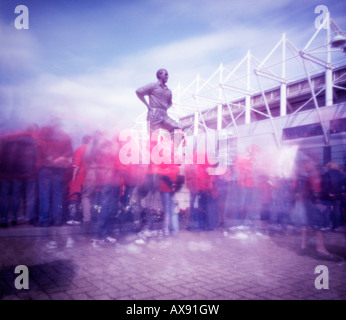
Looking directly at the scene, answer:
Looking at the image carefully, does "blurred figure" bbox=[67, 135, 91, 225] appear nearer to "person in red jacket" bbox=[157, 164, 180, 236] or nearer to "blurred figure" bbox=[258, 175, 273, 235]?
"person in red jacket" bbox=[157, 164, 180, 236]

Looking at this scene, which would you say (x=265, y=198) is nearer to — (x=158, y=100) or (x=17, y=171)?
(x=158, y=100)

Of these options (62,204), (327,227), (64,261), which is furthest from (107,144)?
(327,227)

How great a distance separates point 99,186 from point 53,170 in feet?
3.14

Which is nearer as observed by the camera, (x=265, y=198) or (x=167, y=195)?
(x=167, y=195)

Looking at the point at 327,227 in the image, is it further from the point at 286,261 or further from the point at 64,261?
the point at 64,261

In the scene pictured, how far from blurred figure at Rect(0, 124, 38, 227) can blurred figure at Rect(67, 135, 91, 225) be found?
2.34ft

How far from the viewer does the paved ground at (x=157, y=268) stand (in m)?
2.45

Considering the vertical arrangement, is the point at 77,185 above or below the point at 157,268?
above

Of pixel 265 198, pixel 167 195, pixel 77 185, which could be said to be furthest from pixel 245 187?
pixel 77 185

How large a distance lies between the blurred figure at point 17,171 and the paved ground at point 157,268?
20.8 inches

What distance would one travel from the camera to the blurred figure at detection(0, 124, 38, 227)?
13.6 ft

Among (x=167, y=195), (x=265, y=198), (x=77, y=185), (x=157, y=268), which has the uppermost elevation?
(x=77, y=185)

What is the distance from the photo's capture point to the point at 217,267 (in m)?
3.31

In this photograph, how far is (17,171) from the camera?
14.3ft
